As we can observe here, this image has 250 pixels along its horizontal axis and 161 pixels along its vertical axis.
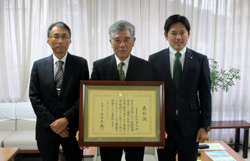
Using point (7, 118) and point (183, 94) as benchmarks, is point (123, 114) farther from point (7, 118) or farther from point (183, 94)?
point (7, 118)

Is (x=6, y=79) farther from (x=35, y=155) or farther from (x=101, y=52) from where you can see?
(x=101, y=52)

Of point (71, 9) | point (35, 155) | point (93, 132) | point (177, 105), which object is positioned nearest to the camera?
point (93, 132)

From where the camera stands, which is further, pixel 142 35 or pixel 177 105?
pixel 142 35

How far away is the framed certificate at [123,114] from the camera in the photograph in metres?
1.42

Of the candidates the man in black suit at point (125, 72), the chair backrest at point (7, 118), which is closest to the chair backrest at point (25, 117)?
the chair backrest at point (7, 118)

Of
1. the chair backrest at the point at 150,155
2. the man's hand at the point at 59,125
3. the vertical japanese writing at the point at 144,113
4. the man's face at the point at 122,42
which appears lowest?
the chair backrest at the point at 150,155

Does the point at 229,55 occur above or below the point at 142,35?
below

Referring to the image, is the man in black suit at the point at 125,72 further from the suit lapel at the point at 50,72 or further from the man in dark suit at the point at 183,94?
the suit lapel at the point at 50,72

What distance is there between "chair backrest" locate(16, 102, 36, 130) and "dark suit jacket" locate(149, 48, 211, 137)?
2900 mm

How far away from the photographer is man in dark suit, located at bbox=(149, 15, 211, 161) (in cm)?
160

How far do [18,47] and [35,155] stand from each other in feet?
6.40

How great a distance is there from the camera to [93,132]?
1.43 meters

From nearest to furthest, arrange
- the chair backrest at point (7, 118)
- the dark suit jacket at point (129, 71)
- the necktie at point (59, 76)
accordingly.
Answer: the dark suit jacket at point (129, 71)
the necktie at point (59, 76)
the chair backrest at point (7, 118)

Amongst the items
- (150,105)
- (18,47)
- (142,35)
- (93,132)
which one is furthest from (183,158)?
(18,47)
